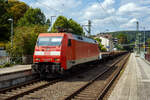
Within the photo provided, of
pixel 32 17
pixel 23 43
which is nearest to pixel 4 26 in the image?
pixel 32 17

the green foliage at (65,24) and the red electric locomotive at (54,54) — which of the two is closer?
the red electric locomotive at (54,54)

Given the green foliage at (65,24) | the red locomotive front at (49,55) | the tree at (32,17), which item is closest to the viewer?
the red locomotive front at (49,55)

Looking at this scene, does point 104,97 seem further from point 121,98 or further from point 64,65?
point 64,65

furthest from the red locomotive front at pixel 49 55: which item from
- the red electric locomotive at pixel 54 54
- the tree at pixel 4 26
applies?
the tree at pixel 4 26

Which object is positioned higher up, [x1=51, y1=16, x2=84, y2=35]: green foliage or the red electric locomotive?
[x1=51, y1=16, x2=84, y2=35]: green foliage

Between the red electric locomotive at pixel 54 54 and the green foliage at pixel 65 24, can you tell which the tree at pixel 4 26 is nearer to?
the green foliage at pixel 65 24

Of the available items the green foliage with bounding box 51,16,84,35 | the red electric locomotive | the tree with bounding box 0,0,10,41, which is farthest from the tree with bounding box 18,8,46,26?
the red electric locomotive

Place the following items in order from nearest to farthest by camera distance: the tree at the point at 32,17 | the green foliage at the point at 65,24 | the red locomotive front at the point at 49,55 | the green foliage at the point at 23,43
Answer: the red locomotive front at the point at 49,55
the green foliage at the point at 23,43
the tree at the point at 32,17
the green foliage at the point at 65,24

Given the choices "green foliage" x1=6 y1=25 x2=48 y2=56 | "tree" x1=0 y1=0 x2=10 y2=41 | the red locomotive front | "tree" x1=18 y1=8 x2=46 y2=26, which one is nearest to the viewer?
the red locomotive front

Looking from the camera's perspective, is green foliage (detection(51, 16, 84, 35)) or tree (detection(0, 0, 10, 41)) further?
green foliage (detection(51, 16, 84, 35))

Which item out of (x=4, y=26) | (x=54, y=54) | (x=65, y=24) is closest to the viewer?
(x=54, y=54)

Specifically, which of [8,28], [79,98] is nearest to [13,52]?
[79,98]

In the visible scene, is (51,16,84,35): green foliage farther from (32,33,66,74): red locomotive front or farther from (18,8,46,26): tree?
(32,33,66,74): red locomotive front

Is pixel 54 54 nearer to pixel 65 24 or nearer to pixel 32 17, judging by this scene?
pixel 32 17
